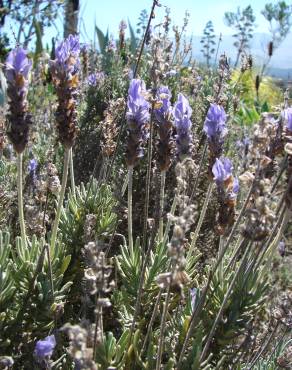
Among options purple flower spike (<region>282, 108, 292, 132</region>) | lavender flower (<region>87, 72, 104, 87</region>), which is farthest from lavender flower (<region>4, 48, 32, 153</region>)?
lavender flower (<region>87, 72, 104, 87</region>)

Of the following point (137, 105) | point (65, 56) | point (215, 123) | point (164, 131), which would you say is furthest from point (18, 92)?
point (215, 123)

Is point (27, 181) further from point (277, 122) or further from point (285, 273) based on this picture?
point (285, 273)

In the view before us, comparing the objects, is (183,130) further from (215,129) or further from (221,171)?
(221,171)

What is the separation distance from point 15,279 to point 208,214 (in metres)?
1.68

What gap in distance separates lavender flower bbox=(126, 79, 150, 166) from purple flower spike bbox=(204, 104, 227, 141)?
18cm

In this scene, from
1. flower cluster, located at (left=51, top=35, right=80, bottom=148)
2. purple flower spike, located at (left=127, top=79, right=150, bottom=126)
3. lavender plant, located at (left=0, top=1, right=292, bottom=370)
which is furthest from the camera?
purple flower spike, located at (left=127, top=79, right=150, bottom=126)

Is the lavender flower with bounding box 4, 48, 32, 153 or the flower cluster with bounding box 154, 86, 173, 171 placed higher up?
the lavender flower with bounding box 4, 48, 32, 153

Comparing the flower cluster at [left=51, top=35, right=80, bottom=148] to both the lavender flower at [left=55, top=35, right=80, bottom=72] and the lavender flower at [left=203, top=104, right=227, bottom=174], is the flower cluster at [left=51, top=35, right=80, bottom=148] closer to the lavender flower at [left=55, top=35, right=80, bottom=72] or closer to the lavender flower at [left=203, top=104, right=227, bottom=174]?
the lavender flower at [left=55, top=35, right=80, bottom=72]

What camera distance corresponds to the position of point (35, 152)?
125 inches

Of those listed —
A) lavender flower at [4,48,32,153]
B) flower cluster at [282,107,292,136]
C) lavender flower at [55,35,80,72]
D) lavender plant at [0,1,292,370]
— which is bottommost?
lavender plant at [0,1,292,370]

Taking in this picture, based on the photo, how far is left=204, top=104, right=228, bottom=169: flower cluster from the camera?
1.60m

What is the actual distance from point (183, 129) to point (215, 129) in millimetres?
95

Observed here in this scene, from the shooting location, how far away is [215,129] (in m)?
1.62

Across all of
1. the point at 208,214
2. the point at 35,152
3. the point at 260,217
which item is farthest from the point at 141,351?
the point at 35,152
